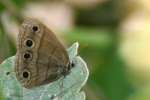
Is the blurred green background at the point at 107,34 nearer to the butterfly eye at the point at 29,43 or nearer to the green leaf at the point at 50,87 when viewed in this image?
the butterfly eye at the point at 29,43

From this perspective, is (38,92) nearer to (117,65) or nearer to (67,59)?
(67,59)

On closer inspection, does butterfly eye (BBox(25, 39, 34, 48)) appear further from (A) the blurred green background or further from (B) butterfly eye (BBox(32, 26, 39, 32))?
(A) the blurred green background

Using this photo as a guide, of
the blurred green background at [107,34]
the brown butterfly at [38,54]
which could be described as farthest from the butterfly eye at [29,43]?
the blurred green background at [107,34]

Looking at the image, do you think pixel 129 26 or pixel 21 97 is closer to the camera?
pixel 21 97

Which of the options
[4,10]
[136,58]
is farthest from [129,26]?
[4,10]

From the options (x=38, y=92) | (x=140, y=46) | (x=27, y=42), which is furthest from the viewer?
(x=140, y=46)

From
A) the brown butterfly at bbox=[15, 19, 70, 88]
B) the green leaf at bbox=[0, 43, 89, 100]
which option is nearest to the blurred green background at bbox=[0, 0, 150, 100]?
the brown butterfly at bbox=[15, 19, 70, 88]

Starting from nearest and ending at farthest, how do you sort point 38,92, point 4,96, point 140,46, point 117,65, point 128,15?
1. point 4,96
2. point 38,92
3. point 117,65
4. point 140,46
5. point 128,15
